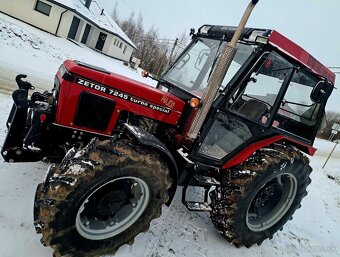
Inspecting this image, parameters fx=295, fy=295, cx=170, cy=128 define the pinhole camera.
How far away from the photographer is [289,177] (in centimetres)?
419

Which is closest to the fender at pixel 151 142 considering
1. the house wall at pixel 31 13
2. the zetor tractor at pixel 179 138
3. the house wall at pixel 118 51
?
the zetor tractor at pixel 179 138

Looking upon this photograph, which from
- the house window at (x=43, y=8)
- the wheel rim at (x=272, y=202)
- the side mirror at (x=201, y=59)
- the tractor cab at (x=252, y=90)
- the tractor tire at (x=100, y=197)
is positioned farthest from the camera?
the house window at (x=43, y=8)

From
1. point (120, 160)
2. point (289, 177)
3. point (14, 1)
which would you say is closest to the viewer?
point (120, 160)

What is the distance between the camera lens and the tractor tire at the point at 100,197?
2483 millimetres

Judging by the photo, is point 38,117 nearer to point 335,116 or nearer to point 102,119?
point 102,119

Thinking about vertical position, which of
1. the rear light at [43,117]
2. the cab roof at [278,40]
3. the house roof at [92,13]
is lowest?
the rear light at [43,117]

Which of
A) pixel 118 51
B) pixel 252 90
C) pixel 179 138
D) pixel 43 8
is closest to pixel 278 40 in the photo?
pixel 252 90

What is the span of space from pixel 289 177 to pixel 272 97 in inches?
47.5

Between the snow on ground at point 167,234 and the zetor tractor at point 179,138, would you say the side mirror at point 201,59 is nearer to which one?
the zetor tractor at point 179,138

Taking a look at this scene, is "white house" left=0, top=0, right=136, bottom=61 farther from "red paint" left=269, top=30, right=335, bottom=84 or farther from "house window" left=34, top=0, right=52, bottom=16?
"red paint" left=269, top=30, right=335, bottom=84

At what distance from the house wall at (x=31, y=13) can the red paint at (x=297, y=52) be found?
24395 millimetres

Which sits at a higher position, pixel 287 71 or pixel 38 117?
pixel 287 71

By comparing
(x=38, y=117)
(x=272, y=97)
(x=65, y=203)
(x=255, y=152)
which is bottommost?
(x=65, y=203)

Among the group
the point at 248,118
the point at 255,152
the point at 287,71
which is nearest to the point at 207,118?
the point at 248,118
